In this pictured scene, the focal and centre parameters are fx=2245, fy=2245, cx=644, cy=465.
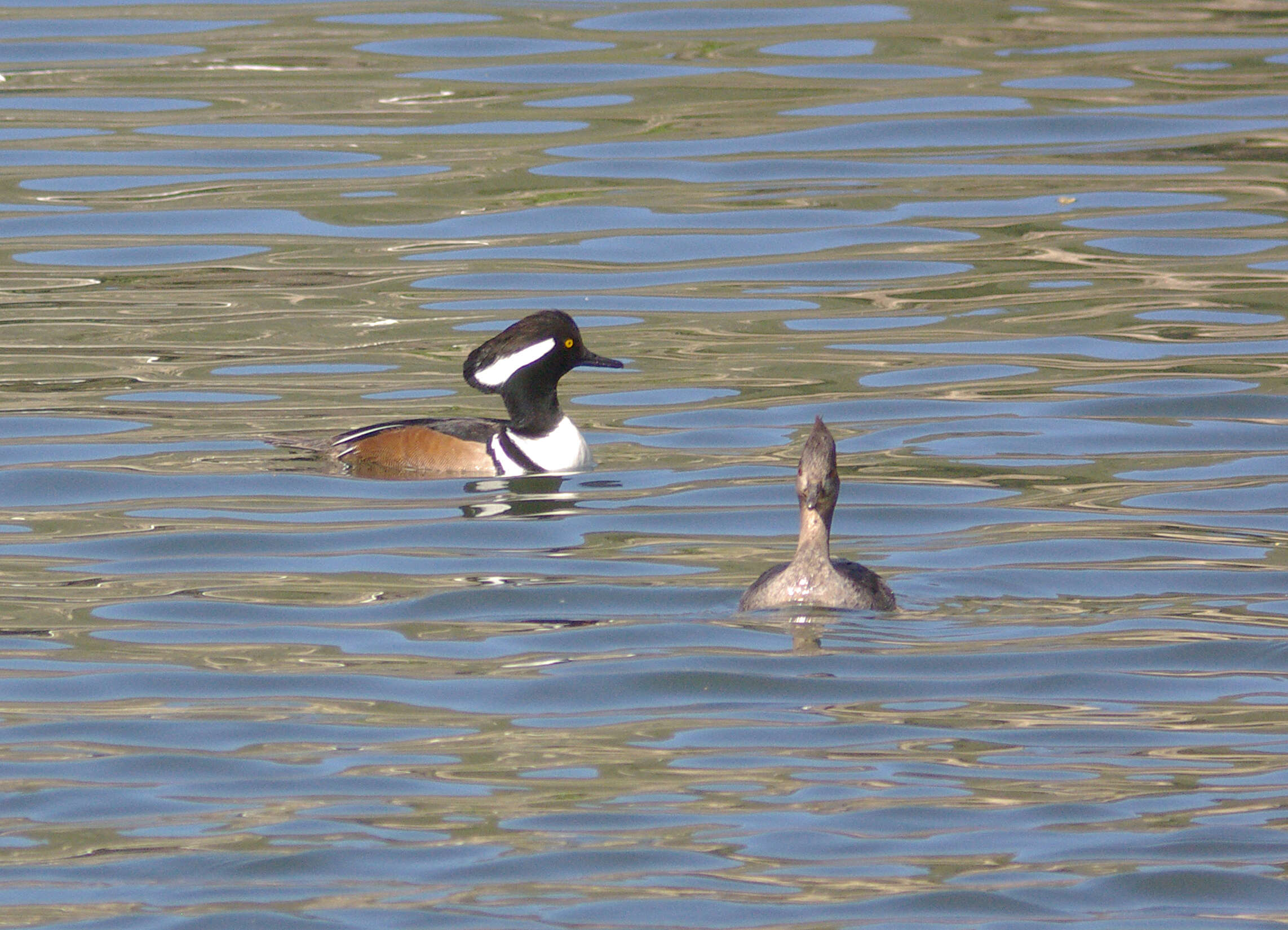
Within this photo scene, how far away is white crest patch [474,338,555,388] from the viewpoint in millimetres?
11984

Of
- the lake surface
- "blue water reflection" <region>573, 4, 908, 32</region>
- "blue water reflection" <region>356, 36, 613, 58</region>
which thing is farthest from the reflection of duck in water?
"blue water reflection" <region>573, 4, 908, 32</region>

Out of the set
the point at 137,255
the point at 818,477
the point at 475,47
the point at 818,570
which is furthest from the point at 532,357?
the point at 475,47

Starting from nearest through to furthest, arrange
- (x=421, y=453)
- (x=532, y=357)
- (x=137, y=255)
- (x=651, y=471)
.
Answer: (x=421, y=453) < (x=651, y=471) < (x=532, y=357) < (x=137, y=255)

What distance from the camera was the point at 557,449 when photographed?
11.9m

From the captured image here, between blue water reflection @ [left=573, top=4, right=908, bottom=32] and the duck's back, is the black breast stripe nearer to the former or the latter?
the duck's back

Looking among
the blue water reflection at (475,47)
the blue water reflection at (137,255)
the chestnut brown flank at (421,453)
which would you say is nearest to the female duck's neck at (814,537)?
the chestnut brown flank at (421,453)

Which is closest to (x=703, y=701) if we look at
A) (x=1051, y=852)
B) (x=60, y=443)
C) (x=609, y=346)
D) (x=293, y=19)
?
(x=1051, y=852)

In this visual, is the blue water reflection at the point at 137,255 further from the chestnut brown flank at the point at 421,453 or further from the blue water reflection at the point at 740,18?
the blue water reflection at the point at 740,18

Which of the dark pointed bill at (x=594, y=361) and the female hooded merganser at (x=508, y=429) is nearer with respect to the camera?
the female hooded merganser at (x=508, y=429)

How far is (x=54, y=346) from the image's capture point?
47.3 feet

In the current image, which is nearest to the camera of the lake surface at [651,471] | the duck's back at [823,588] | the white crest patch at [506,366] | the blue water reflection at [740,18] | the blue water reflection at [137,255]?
the lake surface at [651,471]

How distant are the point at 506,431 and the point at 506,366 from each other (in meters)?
0.35

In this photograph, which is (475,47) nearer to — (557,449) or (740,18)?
(740,18)

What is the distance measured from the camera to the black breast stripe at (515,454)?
11.8 meters
